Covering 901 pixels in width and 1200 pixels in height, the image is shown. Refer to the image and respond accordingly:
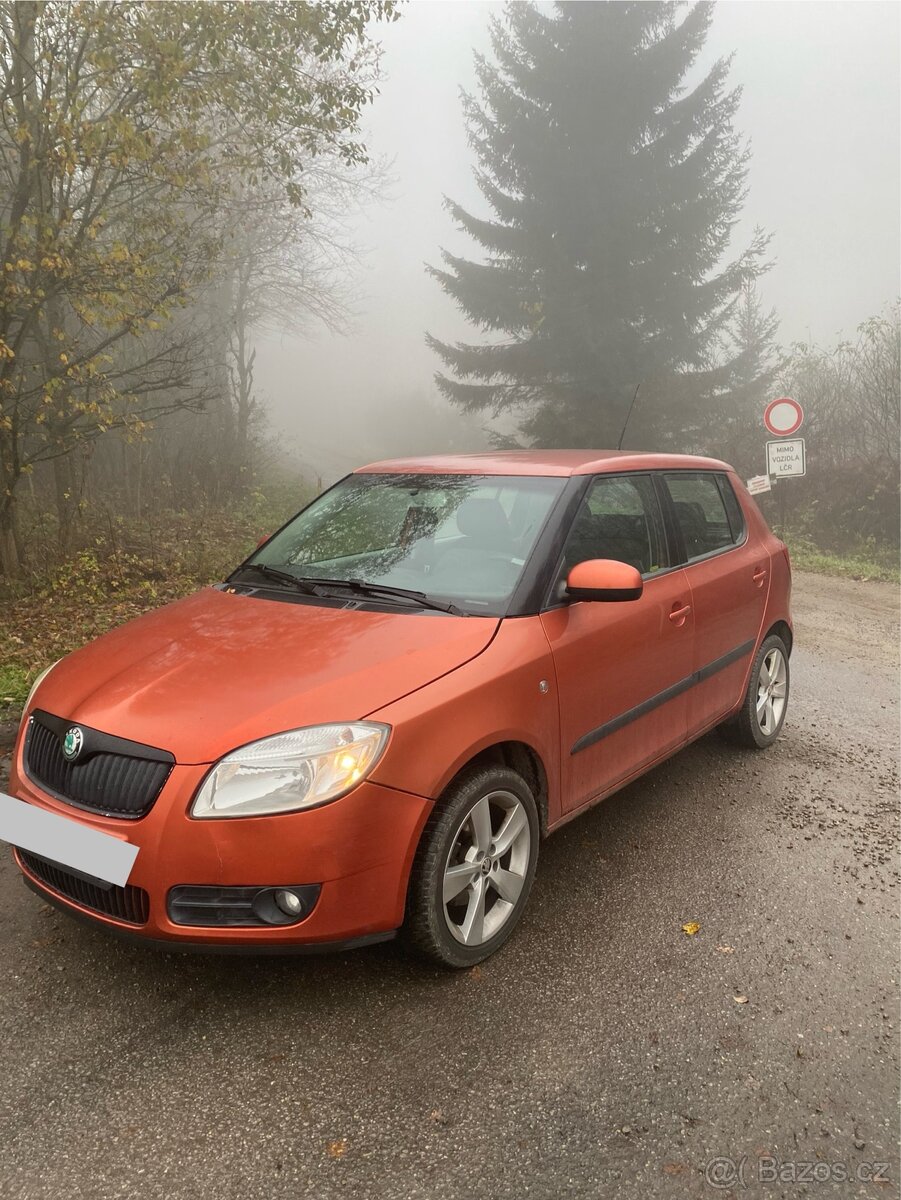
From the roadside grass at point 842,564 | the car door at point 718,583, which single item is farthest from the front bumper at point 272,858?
the roadside grass at point 842,564

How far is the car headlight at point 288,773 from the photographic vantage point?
7.47 feet

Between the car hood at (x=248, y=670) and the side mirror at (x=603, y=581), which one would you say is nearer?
the car hood at (x=248, y=670)

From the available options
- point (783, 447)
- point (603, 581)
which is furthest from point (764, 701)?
point (783, 447)

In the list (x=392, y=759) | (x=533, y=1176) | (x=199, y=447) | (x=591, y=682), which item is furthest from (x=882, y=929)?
(x=199, y=447)

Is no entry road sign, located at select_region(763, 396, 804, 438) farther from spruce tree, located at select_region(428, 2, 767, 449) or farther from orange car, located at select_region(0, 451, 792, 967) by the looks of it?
orange car, located at select_region(0, 451, 792, 967)

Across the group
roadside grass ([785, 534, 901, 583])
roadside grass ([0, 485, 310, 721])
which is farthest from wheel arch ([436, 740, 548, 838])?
roadside grass ([785, 534, 901, 583])

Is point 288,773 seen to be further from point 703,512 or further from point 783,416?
point 783,416

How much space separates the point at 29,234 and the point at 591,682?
7.11m

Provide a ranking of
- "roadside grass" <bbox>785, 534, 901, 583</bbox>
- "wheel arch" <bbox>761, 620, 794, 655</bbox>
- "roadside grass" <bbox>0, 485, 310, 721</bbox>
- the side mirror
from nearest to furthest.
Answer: the side mirror < "wheel arch" <bbox>761, 620, 794, 655</bbox> < "roadside grass" <bbox>0, 485, 310, 721</bbox> < "roadside grass" <bbox>785, 534, 901, 583</bbox>

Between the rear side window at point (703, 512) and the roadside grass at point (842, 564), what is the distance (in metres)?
8.70

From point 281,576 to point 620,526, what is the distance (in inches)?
58.4

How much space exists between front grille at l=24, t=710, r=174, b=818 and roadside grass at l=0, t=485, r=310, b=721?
2870 mm

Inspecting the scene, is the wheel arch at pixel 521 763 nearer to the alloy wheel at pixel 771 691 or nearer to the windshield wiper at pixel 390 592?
the windshield wiper at pixel 390 592

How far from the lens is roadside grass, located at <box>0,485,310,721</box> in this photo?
21.1 ft
